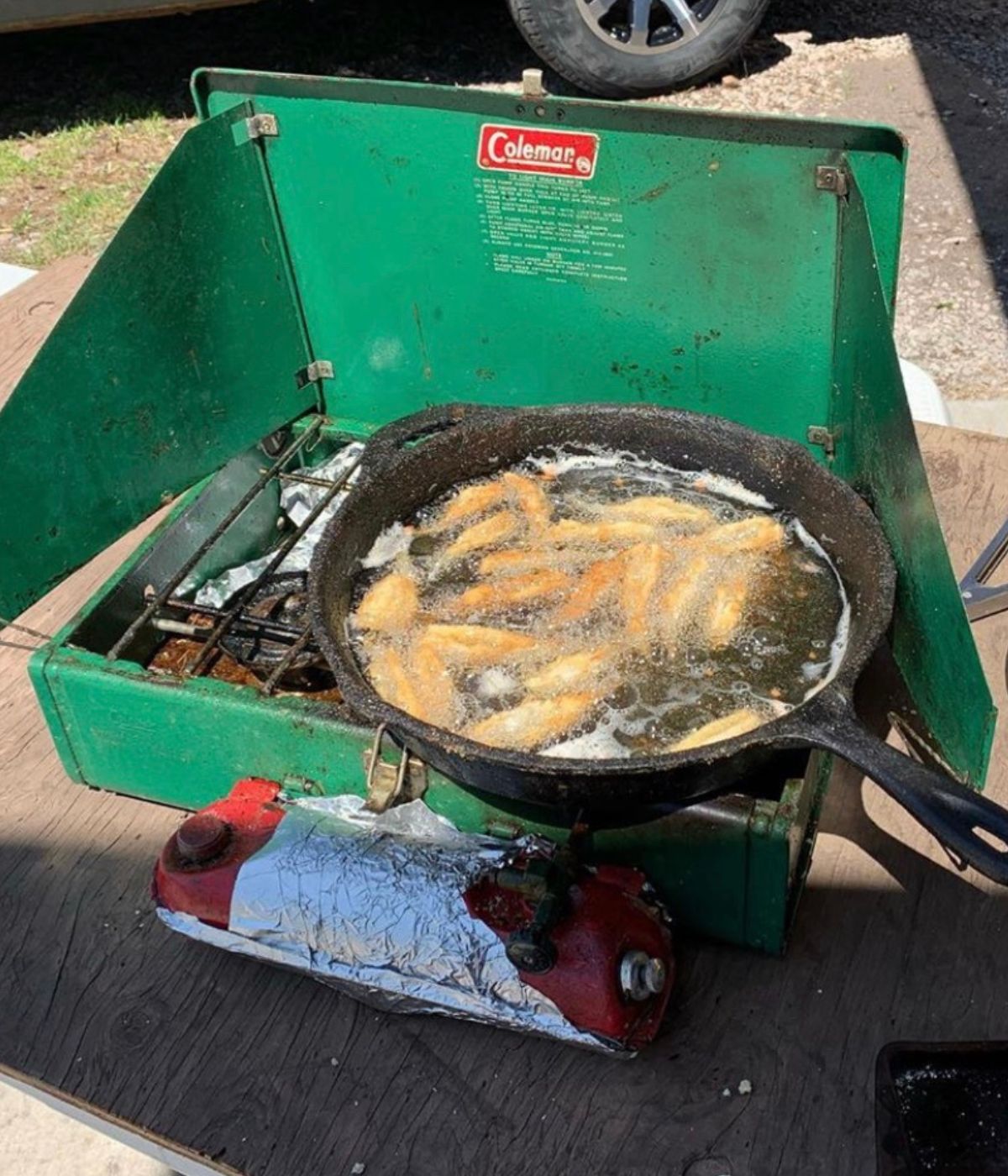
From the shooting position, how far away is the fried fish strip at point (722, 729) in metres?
1.77

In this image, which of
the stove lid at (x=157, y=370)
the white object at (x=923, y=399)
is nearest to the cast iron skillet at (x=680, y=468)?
the stove lid at (x=157, y=370)

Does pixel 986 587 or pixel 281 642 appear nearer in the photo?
pixel 281 642

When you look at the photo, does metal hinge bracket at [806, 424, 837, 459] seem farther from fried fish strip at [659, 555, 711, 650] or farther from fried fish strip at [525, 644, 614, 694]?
fried fish strip at [525, 644, 614, 694]

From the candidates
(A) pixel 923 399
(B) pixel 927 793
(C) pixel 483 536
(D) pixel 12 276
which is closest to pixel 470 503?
(C) pixel 483 536

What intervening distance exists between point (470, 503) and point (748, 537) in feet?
1.71

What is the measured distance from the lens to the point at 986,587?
2.45m

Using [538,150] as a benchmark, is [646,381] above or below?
below

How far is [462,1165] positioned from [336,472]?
1.48 metres

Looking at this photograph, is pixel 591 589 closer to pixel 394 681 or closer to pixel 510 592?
pixel 510 592

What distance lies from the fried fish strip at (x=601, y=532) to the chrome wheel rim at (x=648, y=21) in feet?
14.3

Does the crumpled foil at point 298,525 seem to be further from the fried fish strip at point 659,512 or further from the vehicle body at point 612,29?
the vehicle body at point 612,29

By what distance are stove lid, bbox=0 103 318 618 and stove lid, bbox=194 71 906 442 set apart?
12 centimetres

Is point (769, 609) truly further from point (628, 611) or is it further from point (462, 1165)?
point (462, 1165)

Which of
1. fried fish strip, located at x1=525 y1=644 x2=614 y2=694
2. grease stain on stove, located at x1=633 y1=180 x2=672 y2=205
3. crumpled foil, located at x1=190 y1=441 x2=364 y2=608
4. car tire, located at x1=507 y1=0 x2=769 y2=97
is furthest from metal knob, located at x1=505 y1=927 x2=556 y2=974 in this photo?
car tire, located at x1=507 y1=0 x2=769 y2=97
